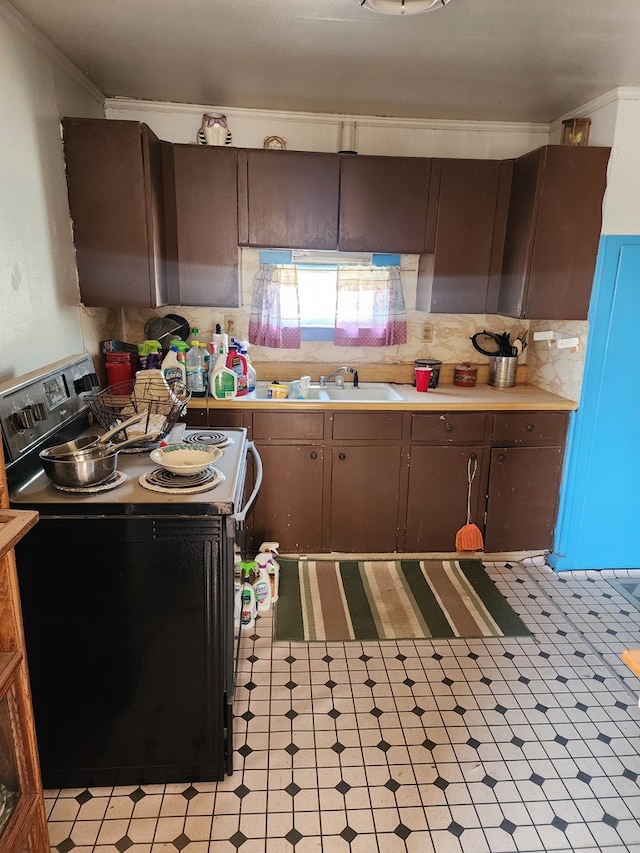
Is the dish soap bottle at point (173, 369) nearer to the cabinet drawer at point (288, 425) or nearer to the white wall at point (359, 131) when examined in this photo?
the cabinet drawer at point (288, 425)

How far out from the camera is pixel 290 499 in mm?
2916

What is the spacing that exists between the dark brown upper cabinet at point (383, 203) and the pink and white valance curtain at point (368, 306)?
1.01 ft

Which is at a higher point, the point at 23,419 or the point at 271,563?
the point at 23,419

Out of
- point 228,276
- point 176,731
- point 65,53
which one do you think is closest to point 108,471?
point 176,731

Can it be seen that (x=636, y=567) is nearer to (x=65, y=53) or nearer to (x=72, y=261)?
(x=72, y=261)

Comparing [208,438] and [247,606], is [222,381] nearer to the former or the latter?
[208,438]

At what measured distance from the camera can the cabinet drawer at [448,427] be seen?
288 cm

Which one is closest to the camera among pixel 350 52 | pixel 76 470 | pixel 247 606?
pixel 76 470

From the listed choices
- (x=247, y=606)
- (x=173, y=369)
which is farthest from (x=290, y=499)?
(x=173, y=369)

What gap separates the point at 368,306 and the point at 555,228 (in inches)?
41.0

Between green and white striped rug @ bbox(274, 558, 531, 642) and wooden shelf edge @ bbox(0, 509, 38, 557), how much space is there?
5.06 feet

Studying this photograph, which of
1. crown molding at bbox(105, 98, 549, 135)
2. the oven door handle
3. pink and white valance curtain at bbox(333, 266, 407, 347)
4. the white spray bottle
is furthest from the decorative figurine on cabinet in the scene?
the white spray bottle

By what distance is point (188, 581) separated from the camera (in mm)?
1580

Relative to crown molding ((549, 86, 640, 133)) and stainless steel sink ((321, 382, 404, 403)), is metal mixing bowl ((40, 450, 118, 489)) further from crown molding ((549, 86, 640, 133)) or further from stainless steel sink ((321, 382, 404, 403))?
crown molding ((549, 86, 640, 133))
